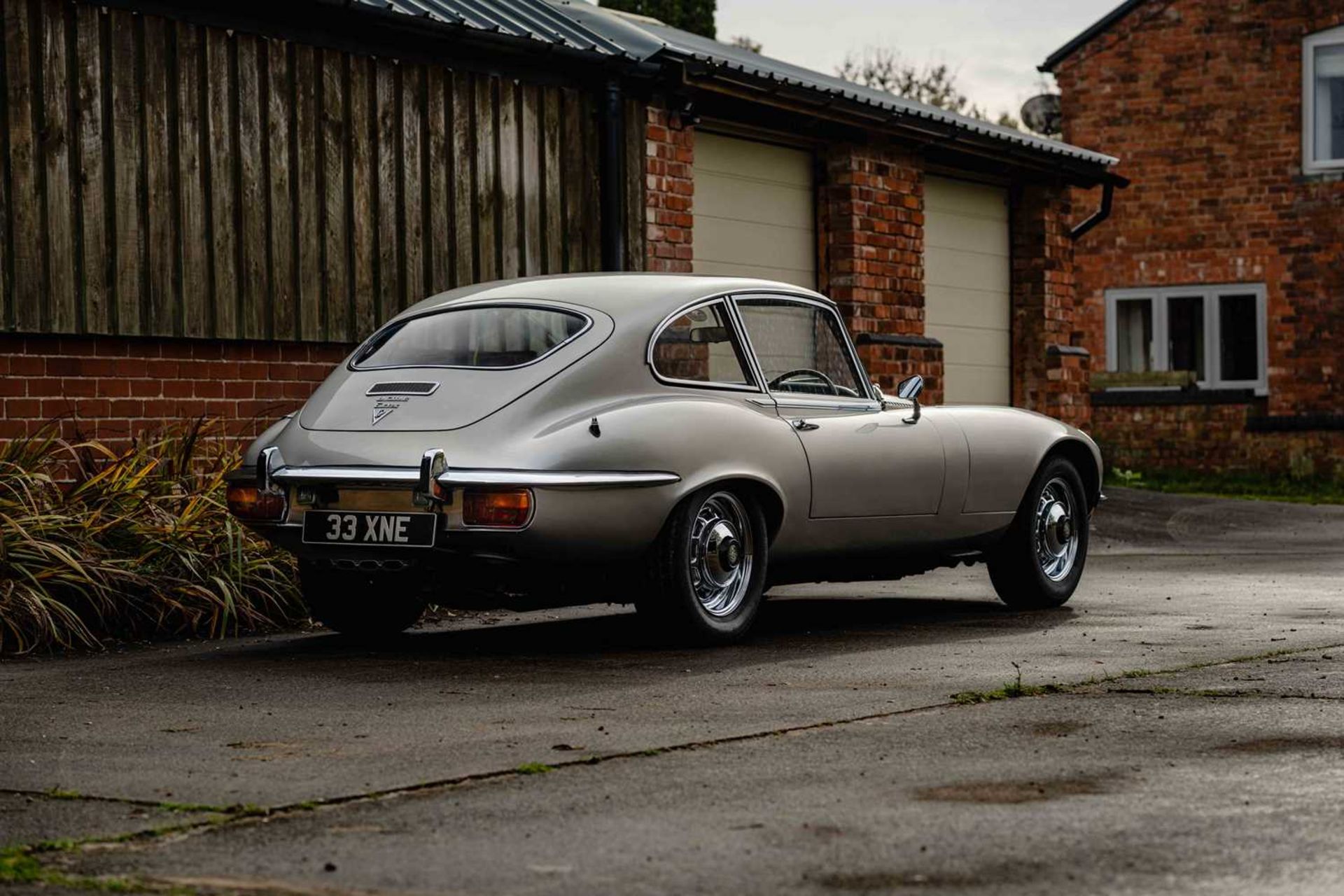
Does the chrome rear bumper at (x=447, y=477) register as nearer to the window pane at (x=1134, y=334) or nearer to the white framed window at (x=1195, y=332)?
the white framed window at (x=1195, y=332)

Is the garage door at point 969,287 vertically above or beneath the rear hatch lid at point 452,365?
above

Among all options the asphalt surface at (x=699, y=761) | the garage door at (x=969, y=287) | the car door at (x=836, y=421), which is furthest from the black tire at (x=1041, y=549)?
the garage door at (x=969, y=287)

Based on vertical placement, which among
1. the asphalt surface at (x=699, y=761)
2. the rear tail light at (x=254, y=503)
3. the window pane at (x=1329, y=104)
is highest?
the window pane at (x=1329, y=104)

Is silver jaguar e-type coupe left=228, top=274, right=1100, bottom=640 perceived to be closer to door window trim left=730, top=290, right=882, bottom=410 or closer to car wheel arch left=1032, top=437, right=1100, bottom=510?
door window trim left=730, top=290, right=882, bottom=410

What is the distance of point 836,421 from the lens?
8.53 meters

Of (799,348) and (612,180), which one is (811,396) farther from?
(612,180)

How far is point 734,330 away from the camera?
8.45 m

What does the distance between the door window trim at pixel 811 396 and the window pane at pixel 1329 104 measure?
17.9m

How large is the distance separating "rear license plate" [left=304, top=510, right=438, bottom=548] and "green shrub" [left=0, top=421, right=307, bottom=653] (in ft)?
4.30

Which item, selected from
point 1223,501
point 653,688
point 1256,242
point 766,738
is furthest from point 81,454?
point 1256,242

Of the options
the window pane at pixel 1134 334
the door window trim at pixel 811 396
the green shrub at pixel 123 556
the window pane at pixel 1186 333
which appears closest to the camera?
the green shrub at pixel 123 556

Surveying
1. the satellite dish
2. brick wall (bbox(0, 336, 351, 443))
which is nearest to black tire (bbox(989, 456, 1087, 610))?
brick wall (bbox(0, 336, 351, 443))

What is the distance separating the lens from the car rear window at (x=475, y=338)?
7.84 m

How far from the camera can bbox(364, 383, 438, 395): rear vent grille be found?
25.2ft
